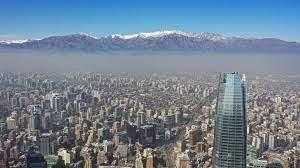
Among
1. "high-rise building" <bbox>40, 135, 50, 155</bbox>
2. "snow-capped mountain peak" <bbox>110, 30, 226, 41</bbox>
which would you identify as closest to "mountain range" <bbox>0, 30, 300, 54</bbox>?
"snow-capped mountain peak" <bbox>110, 30, 226, 41</bbox>

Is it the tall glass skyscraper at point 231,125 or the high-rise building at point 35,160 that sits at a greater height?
the tall glass skyscraper at point 231,125

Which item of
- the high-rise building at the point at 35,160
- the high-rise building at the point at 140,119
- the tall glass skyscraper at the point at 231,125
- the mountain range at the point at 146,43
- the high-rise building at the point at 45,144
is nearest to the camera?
the tall glass skyscraper at the point at 231,125

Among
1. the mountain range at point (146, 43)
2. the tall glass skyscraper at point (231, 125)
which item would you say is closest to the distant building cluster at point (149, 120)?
the tall glass skyscraper at point (231, 125)

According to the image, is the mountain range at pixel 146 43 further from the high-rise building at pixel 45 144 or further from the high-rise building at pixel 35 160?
the high-rise building at pixel 35 160

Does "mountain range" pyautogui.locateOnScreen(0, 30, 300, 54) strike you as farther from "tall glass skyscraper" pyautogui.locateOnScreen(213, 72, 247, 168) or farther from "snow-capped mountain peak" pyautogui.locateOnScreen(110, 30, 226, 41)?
"tall glass skyscraper" pyautogui.locateOnScreen(213, 72, 247, 168)

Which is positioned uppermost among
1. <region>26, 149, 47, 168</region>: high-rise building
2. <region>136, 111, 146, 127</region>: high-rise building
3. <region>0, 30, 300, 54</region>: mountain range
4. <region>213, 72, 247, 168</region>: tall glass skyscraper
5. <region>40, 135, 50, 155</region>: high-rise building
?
<region>0, 30, 300, 54</region>: mountain range

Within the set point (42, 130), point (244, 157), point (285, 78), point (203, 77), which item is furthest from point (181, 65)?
point (244, 157)

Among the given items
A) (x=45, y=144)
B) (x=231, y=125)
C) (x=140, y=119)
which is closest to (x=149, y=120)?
(x=140, y=119)
